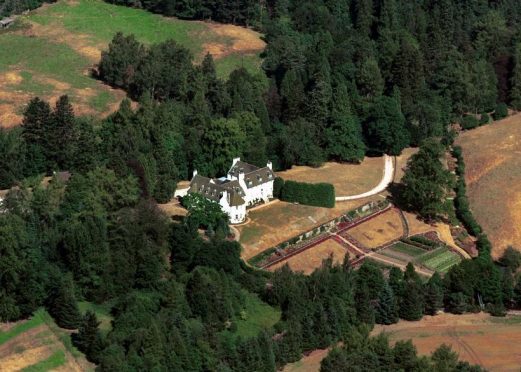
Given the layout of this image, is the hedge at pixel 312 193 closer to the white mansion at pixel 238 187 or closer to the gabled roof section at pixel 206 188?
the white mansion at pixel 238 187

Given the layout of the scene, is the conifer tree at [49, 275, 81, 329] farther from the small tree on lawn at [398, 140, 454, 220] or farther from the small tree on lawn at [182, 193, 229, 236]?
the small tree on lawn at [398, 140, 454, 220]

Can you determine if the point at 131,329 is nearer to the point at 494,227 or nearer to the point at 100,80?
the point at 494,227

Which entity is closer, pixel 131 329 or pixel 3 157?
pixel 131 329

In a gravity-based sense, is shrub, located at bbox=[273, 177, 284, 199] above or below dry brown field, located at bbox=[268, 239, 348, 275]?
above

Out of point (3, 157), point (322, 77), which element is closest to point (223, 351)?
point (3, 157)

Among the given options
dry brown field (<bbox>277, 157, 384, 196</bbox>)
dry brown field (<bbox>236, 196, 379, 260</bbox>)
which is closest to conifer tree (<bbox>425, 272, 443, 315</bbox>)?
dry brown field (<bbox>236, 196, 379, 260</bbox>)

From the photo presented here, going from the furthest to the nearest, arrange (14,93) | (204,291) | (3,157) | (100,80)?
(100,80) < (14,93) < (3,157) < (204,291)
